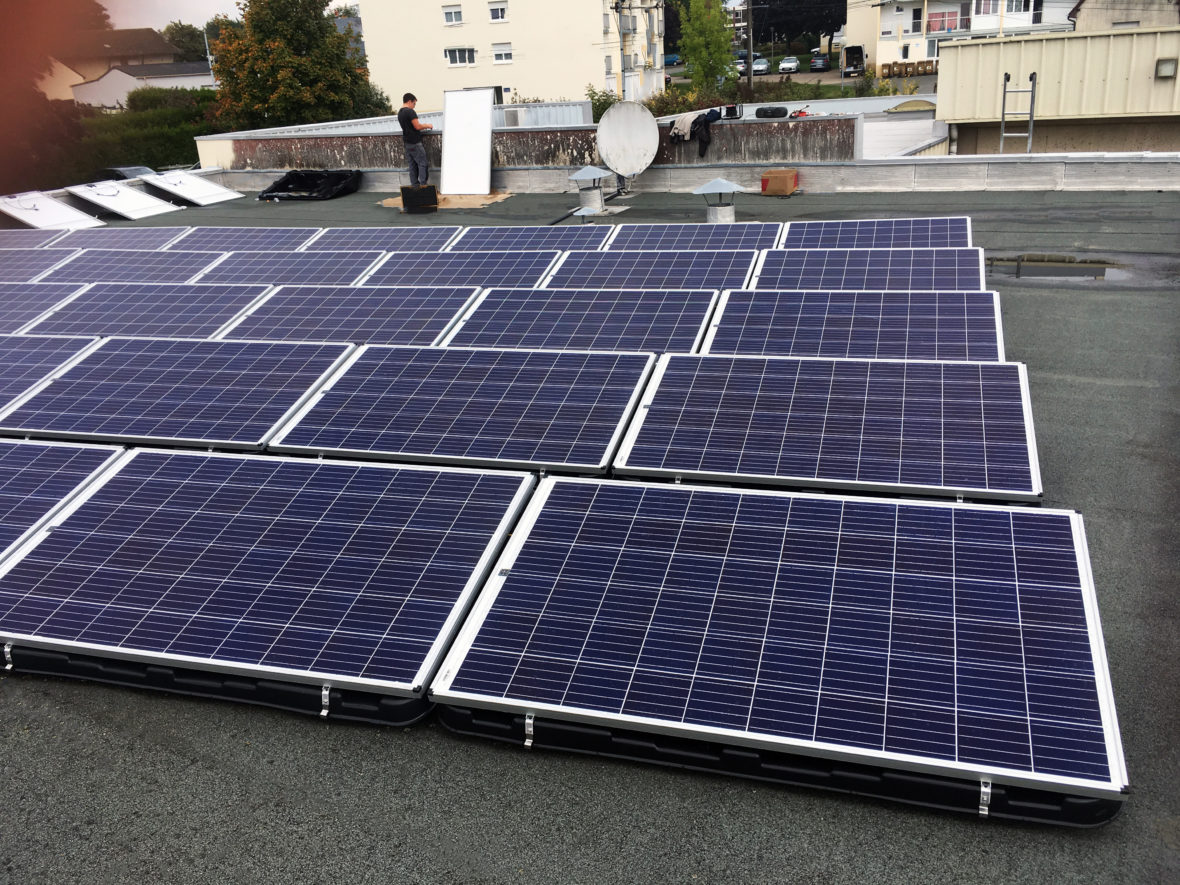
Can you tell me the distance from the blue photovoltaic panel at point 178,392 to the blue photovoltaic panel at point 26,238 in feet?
39.8

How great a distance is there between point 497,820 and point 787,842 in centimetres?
186

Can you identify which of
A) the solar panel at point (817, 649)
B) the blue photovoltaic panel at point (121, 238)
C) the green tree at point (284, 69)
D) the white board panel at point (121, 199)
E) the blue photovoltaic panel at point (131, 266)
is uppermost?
the green tree at point (284, 69)

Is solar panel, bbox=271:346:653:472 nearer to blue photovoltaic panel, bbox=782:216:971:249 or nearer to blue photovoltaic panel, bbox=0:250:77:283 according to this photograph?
blue photovoltaic panel, bbox=782:216:971:249

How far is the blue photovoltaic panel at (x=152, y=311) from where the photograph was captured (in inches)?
523

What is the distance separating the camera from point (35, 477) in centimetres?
894

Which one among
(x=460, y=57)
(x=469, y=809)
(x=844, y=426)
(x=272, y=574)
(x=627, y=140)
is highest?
(x=460, y=57)

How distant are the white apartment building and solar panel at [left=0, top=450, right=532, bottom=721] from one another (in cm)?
6266

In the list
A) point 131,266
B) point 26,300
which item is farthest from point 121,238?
point 26,300

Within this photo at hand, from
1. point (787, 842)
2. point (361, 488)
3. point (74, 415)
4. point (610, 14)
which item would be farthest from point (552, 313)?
point (610, 14)

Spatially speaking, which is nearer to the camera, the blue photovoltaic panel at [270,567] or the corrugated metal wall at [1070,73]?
the blue photovoltaic panel at [270,567]

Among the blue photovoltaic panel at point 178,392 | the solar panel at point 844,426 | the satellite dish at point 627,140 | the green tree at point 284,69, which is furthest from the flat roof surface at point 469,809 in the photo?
the green tree at point 284,69

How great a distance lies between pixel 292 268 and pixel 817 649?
1306cm

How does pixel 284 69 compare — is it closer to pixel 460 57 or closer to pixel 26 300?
pixel 460 57

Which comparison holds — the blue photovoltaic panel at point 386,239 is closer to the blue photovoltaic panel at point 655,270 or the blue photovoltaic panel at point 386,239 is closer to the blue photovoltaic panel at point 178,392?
the blue photovoltaic panel at point 655,270
